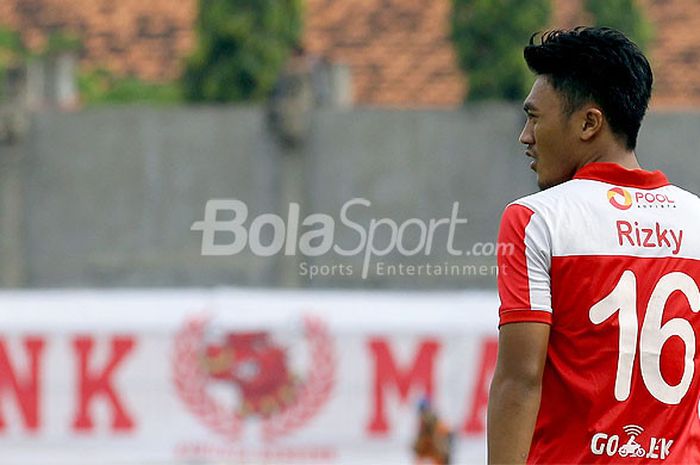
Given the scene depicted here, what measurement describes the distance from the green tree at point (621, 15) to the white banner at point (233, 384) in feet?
27.8

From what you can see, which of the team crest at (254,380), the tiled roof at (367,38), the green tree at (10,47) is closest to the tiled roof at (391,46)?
the tiled roof at (367,38)

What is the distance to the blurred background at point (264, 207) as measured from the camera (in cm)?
1188

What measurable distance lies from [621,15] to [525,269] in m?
17.1

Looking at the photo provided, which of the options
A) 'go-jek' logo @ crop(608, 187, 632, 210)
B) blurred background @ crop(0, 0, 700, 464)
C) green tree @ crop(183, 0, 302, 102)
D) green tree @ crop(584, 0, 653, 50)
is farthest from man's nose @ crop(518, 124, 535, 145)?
green tree @ crop(584, 0, 653, 50)

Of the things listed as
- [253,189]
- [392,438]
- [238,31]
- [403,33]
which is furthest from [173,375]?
[403,33]

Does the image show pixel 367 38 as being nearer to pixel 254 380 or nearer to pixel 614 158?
pixel 254 380

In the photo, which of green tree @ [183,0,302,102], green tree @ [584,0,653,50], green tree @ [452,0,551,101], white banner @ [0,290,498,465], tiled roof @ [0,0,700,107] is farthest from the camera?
tiled roof @ [0,0,700,107]

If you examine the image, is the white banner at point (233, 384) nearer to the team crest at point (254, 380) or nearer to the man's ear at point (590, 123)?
the team crest at point (254, 380)

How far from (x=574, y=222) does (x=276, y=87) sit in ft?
45.3

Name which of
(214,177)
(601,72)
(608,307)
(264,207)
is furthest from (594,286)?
(214,177)

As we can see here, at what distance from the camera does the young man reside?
9.65ft

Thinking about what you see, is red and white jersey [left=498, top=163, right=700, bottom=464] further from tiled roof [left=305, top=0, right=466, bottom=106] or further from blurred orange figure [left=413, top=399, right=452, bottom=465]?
tiled roof [left=305, top=0, right=466, bottom=106]

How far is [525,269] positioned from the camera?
295 cm

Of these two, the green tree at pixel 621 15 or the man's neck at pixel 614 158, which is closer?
the man's neck at pixel 614 158
